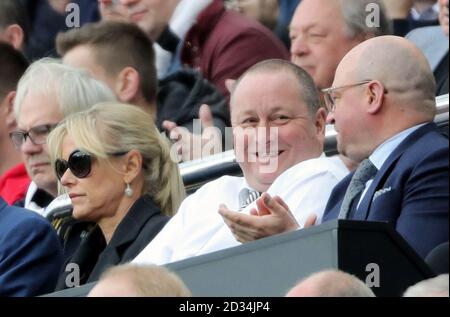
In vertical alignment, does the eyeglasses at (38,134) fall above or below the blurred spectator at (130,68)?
below

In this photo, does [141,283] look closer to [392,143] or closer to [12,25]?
[392,143]

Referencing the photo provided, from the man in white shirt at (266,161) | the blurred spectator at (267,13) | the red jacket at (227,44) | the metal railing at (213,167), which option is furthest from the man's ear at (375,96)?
the blurred spectator at (267,13)

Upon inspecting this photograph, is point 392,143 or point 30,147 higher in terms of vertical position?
point 392,143

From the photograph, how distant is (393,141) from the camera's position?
264 inches

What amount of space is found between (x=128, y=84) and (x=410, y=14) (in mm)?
1541

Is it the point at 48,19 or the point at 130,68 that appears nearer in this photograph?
the point at 130,68

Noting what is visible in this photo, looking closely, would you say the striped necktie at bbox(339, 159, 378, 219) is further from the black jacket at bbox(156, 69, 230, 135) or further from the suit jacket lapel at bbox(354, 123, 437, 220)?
the black jacket at bbox(156, 69, 230, 135)

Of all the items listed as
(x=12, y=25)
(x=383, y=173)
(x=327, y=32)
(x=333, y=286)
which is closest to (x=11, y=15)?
(x=12, y=25)

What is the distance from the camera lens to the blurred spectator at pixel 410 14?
8969 millimetres

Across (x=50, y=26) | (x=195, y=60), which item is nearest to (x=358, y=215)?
(x=195, y=60)

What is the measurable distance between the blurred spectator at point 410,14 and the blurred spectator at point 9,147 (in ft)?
6.45

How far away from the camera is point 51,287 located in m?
7.48

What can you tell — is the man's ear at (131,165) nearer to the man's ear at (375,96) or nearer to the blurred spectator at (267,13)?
the man's ear at (375,96)
